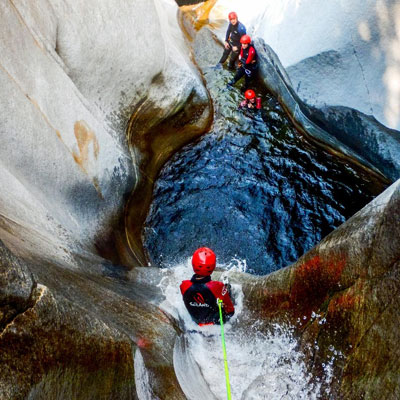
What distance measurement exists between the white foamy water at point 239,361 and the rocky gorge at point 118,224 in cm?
18

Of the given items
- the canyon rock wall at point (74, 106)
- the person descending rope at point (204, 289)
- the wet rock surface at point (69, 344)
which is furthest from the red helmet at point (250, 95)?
the wet rock surface at point (69, 344)

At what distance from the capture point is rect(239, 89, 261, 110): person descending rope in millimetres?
8977

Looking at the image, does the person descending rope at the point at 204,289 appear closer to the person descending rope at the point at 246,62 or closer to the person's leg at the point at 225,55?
the person descending rope at the point at 246,62

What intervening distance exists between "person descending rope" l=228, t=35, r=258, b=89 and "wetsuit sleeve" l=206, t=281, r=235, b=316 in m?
6.45

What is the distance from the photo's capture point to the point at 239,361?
4.83 metres

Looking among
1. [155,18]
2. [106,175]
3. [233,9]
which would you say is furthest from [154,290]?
[233,9]

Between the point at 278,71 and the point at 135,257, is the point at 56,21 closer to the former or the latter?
the point at 135,257

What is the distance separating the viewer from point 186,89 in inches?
346

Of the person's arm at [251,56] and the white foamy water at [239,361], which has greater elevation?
the person's arm at [251,56]

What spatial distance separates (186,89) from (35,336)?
719 cm

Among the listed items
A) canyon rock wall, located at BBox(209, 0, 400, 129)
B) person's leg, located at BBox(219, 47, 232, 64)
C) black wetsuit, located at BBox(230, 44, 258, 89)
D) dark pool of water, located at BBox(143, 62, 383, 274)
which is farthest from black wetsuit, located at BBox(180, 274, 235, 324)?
person's leg, located at BBox(219, 47, 232, 64)

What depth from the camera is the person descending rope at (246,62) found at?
9.29 metres

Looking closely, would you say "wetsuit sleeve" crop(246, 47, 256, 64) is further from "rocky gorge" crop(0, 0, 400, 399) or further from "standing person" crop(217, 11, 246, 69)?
"standing person" crop(217, 11, 246, 69)

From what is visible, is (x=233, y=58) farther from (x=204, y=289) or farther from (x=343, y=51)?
(x=204, y=289)
